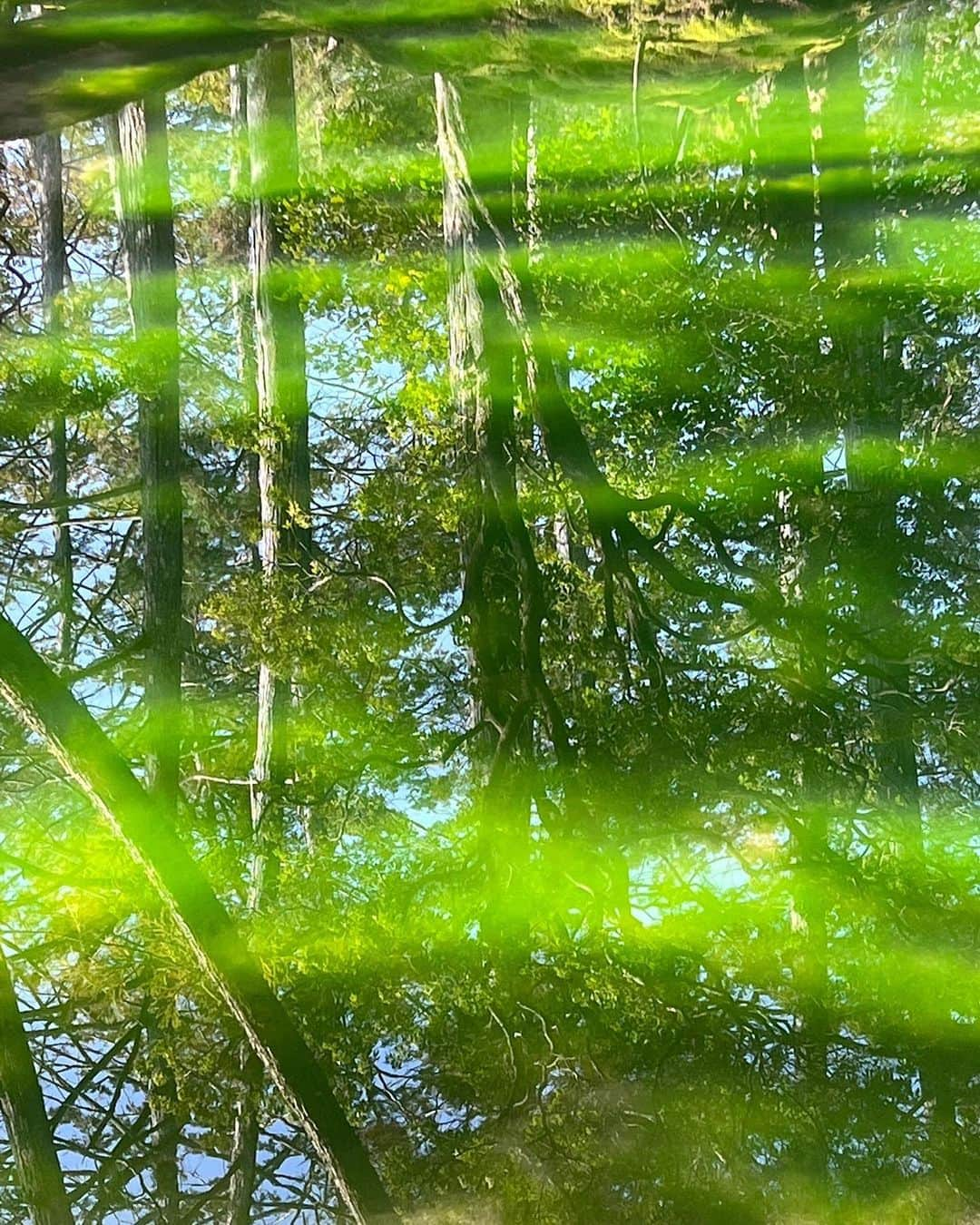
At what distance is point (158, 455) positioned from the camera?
11.2ft

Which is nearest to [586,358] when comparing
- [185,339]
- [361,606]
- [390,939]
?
[361,606]

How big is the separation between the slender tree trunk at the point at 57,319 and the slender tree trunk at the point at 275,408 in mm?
610

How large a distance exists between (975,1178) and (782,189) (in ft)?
14.3

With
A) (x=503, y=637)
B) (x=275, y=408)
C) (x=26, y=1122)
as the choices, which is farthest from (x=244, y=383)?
(x=26, y=1122)

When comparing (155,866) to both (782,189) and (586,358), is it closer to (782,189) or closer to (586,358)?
(586,358)

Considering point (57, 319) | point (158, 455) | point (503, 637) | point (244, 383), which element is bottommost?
point (503, 637)

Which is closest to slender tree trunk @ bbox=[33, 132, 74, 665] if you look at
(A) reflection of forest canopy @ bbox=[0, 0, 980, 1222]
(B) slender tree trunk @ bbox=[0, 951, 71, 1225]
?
(A) reflection of forest canopy @ bbox=[0, 0, 980, 1222]

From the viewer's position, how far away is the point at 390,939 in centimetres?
190

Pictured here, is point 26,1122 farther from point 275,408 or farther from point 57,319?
point 57,319

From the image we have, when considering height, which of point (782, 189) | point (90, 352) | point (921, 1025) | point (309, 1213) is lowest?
point (309, 1213)

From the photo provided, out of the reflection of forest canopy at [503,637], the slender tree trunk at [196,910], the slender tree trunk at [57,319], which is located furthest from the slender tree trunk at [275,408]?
the slender tree trunk at [57,319]

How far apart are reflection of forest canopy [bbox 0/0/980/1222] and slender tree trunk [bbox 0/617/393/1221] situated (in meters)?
0.01

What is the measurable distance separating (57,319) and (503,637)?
9.48 ft

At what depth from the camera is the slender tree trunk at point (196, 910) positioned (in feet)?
5.18
